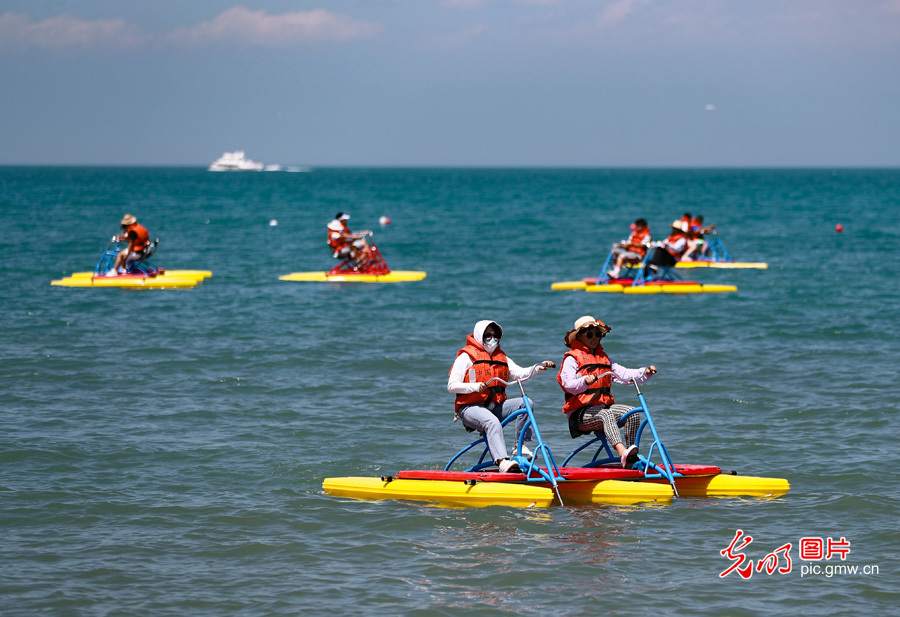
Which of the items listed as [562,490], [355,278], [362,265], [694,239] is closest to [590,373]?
[562,490]

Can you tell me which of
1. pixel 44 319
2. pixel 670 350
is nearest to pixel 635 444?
pixel 670 350

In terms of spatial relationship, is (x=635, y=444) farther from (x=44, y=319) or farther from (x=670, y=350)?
(x=44, y=319)

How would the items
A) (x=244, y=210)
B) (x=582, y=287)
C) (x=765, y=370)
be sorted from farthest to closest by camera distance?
(x=244, y=210)
(x=582, y=287)
(x=765, y=370)

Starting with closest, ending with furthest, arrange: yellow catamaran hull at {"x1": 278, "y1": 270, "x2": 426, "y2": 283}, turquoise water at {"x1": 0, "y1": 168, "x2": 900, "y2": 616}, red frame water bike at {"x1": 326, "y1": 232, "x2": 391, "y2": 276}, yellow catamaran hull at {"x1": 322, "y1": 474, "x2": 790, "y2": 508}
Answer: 1. turquoise water at {"x1": 0, "y1": 168, "x2": 900, "y2": 616}
2. yellow catamaran hull at {"x1": 322, "y1": 474, "x2": 790, "y2": 508}
3. yellow catamaran hull at {"x1": 278, "y1": 270, "x2": 426, "y2": 283}
4. red frame water bike at {"x1": 326, "y1": 232, "x2": 391, "y2": 276}

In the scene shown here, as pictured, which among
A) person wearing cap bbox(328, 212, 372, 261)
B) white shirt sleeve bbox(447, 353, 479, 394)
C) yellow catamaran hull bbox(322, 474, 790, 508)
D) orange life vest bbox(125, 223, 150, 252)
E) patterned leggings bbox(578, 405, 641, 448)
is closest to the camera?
white shirt sleeve bbox(447, 353, 479, 394)

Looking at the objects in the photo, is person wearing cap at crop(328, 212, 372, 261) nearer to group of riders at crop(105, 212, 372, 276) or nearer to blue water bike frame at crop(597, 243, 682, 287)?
group of riders at crop(105, 212, 372, 276)

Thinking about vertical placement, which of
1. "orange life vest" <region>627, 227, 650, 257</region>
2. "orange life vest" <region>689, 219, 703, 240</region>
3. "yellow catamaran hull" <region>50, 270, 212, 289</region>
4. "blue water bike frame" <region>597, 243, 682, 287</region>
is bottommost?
"yellow catamaran hull" <region>50, 270, 212, 289</region>

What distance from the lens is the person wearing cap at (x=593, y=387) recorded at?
1110 centimetres

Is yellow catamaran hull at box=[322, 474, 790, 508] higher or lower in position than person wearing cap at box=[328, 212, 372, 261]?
lower

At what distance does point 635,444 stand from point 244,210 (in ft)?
238

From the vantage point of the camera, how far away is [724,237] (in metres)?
53.9

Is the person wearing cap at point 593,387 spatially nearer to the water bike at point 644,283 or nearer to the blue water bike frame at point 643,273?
the blue water bike frame at point 643,273

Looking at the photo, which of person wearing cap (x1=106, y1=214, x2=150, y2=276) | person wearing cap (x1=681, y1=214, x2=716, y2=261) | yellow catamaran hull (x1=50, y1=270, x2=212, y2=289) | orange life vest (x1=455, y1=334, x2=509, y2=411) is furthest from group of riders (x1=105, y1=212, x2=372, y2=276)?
orange life vest (x1=455, y1=334, x2=509, y2=411)

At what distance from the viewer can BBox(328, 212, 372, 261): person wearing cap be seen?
96.0 ft
